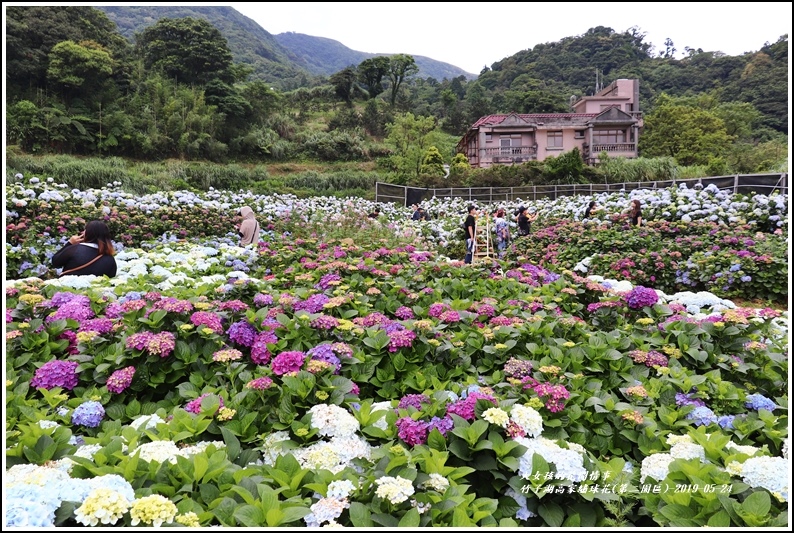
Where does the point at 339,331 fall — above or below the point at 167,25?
below

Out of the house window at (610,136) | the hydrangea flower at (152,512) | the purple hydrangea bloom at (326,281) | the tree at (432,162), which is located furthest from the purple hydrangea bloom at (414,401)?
the house window at (610,136)

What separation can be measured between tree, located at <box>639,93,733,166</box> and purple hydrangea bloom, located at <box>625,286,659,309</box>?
33.2 metres

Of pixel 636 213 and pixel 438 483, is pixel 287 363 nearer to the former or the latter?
pixel 438 483

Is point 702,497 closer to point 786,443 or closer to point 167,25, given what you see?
point 786,443

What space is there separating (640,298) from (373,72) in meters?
48.5

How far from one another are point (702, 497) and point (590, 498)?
31cm

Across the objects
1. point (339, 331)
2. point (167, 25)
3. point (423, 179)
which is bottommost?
point (339, 331)

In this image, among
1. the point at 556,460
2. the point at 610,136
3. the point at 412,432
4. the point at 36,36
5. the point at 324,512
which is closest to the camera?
the point at 324,512

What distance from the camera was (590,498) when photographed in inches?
54.2

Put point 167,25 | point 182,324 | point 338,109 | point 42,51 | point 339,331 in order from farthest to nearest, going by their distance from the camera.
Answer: point 338,109, point 167,25, point 42,51, point 339,331, point 182,324

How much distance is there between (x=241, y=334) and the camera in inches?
91.6

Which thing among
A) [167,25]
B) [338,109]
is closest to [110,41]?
[167,25]

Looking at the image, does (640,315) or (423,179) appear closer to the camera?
(640,315)

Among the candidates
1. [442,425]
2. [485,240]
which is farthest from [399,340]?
[485,240]
